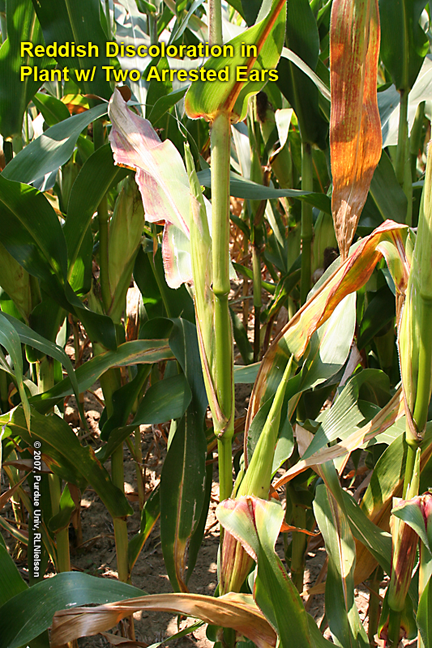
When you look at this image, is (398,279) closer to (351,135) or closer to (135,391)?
(351,135)

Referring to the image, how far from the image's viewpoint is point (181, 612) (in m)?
0.51

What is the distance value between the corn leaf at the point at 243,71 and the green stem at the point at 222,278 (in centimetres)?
1

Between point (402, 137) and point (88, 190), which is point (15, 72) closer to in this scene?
point (88, 190)

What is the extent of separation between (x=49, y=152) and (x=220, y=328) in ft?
1.52

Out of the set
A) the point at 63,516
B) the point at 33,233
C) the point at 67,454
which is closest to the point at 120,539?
the point at 63,516

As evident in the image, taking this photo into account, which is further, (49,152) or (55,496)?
(55,496)

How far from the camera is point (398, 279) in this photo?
1.65ft

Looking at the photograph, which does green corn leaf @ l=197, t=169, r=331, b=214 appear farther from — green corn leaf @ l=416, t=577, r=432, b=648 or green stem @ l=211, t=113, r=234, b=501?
green corn leaf @ l=416, t=577, r=432, b=648

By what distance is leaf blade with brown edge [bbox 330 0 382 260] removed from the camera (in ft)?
1.32

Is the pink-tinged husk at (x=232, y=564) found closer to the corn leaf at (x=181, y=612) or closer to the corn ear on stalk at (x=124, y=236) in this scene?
the corn leaf at (x=181, y=612)

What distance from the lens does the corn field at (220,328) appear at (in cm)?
46

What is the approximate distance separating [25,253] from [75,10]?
16.2 inches

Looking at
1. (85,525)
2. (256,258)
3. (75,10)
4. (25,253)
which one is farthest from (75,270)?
(85,525)

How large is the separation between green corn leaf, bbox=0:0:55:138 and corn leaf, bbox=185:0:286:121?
51 centimetres
